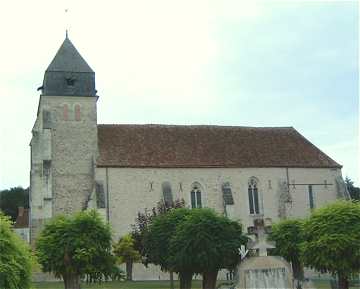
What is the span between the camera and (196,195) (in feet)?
143

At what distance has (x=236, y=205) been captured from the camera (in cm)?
4409

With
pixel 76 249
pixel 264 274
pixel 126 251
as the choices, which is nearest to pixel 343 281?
pixel 264 274

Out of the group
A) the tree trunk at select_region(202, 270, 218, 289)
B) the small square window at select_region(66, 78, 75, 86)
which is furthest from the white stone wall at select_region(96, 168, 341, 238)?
the tree trunk at select_region(202, 270, 218, 289)

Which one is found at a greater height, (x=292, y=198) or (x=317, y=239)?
(x=292, y=198)

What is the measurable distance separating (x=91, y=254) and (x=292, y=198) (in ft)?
86.0

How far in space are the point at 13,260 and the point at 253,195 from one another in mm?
34157

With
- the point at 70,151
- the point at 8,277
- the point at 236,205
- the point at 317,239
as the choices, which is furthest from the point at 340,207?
the point at 70,151

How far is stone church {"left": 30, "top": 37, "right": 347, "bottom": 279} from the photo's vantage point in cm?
4141

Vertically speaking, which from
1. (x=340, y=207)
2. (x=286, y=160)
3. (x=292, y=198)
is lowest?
(x=340, y=207)

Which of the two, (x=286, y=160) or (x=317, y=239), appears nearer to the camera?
(x=317, y=239)

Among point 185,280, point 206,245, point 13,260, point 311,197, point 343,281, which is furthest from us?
point 311,197

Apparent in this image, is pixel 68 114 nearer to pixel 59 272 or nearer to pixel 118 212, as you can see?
pixel 118 212

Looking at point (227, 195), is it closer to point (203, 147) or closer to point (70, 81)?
point (203, 147)

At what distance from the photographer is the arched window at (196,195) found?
4347 centimetres
